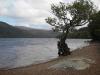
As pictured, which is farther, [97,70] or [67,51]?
[67,51]

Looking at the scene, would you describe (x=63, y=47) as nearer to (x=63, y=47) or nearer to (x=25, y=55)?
(x=63, y=47)

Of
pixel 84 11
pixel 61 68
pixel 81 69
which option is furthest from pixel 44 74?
pixel 84 11

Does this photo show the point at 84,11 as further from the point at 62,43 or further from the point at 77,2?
the point at 62,43

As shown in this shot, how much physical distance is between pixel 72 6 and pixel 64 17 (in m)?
2.75

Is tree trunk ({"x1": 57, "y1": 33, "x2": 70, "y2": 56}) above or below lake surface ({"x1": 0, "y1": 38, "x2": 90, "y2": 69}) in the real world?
above

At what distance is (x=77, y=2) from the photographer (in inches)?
1404

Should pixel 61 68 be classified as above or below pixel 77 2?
below

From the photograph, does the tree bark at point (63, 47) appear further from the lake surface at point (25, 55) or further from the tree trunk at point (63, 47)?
the lake surface at point (25, 55)

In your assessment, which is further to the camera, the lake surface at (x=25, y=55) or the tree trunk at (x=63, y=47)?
the tree trunk at (x=63, y=47)

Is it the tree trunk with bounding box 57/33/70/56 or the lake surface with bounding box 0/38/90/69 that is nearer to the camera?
the lake surface with bounding box 0/38/90/69

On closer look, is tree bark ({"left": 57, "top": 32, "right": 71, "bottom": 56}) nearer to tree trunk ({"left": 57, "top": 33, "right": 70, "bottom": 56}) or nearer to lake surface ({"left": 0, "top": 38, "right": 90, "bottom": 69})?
tree trunk ({"left": 57, "top": 33, "right": 70, "bottom": 56})

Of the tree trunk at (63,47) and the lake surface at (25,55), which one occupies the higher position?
the tree trunk at (63,47)

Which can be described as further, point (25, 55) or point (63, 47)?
point (25, 55)

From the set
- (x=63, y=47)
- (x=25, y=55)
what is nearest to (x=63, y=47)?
(x=63, y=47)
